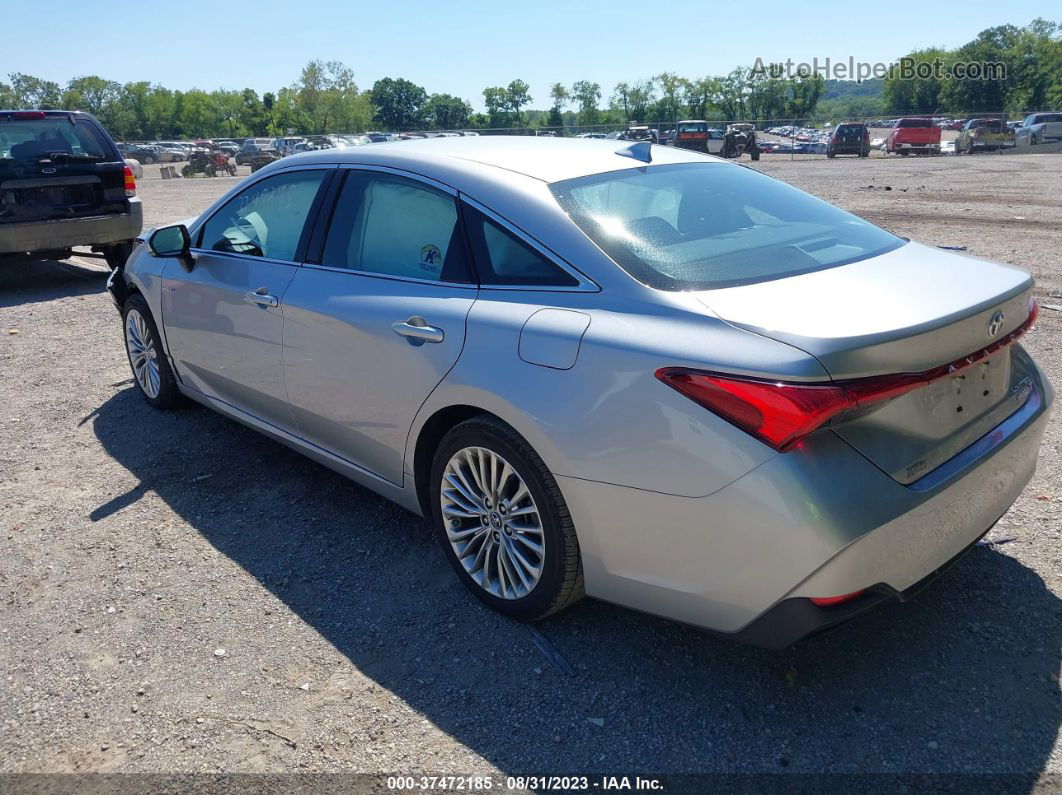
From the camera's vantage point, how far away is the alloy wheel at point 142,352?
521cm

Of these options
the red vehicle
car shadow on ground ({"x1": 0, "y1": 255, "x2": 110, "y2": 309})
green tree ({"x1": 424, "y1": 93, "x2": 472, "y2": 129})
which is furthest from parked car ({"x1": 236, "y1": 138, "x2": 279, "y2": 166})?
green tree ({"x1": 424, "y1": 93, "x2": 472, "y2": 129})

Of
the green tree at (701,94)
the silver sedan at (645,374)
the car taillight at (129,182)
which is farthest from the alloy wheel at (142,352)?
the green tree at (701,94)

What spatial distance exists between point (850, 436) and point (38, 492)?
13.1ft

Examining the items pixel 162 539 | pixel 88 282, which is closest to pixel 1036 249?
pixel 162 539

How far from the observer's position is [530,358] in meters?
2.71

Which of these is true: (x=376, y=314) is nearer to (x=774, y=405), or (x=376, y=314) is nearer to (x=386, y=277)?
(x=386, y=277)

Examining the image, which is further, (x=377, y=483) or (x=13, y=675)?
(x=377, y=483)

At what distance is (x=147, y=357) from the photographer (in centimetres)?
529

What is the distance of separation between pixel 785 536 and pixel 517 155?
190 centimetres

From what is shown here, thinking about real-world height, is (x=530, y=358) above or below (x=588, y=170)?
below

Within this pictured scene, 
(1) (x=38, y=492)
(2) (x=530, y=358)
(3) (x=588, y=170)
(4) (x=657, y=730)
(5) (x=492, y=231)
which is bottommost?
(4) (x=657, y=730)

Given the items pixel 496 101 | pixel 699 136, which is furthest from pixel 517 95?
pixel 699 136

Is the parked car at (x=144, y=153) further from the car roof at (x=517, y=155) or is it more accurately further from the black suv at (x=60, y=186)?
the car roof at (x=517, y=155)

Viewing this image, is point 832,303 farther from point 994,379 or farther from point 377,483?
point 377,483
